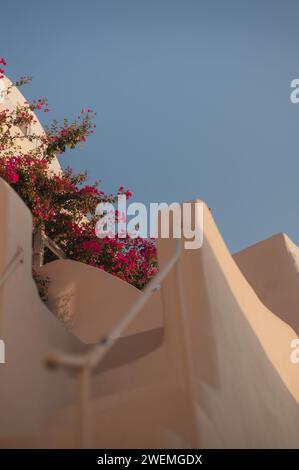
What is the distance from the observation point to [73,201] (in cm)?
907

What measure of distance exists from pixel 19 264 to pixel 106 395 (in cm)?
130

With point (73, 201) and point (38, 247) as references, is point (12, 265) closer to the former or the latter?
point (38, 247)

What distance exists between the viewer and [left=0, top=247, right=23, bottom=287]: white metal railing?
13.4 ft

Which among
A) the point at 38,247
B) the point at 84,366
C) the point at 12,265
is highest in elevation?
the point at 38,247

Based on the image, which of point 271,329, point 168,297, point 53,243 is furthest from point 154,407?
point 53,243

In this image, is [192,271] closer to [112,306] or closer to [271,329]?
[271,329]

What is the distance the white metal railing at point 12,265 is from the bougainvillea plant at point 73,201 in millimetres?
4335

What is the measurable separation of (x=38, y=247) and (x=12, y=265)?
4.39m

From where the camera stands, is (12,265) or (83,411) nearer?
(83,411)

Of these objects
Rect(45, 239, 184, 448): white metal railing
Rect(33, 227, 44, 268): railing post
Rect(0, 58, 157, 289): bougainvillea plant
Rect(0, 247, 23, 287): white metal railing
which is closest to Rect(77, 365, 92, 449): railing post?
Rect(45, 239, 184, 448): white metal railing

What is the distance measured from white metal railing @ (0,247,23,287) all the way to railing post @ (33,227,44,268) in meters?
3.85

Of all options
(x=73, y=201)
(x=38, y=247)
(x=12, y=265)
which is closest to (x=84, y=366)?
(x=12, y=265)

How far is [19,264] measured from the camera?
14.3 feet

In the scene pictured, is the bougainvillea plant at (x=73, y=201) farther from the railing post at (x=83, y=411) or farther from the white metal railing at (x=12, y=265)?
the railing post at (x=83, y=411)
